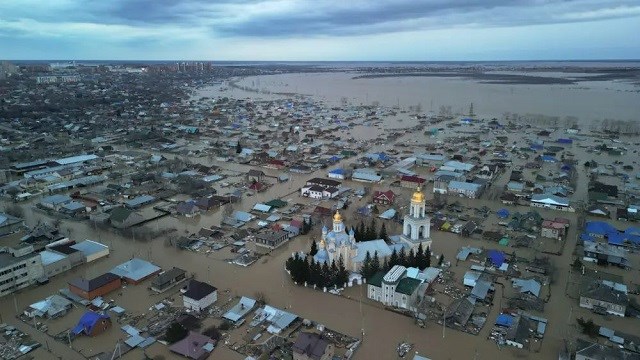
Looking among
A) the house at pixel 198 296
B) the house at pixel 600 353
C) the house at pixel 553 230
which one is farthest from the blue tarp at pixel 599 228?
the house at pixel 198 296

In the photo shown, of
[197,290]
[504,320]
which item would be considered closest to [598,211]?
[504,320]

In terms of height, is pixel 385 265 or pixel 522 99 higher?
pixel 522 99

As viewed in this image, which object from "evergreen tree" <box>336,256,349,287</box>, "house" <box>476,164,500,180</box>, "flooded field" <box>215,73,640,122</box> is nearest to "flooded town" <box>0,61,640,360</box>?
"evergreen tree" <box>336,256,349,287</box>

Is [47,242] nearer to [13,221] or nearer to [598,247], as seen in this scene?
[13,221]

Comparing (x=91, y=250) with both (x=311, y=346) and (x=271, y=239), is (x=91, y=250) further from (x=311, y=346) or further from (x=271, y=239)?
(x=311, y=346)

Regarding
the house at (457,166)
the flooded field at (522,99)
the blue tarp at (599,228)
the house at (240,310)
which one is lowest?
the house at (240,310)

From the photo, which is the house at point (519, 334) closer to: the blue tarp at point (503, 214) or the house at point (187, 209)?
the blue tarp at point (503, 214)
